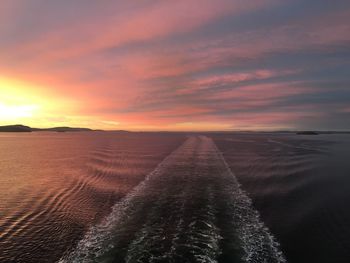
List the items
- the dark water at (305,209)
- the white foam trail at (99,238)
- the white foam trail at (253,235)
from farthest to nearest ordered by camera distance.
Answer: the dark water at (305,209), the white foam trail at (253,235), the white foam trail at (99,238)

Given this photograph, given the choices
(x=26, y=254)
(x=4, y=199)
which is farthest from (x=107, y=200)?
(x=26, y=254)

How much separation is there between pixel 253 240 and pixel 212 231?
178cm

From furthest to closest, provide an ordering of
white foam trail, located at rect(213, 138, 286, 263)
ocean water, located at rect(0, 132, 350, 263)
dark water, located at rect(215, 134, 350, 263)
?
dark water, located at rect(215, 134, 350, 263)
ocean water, located at rect(0, 132, 350, 263)
white foam trail, located at rect(213, 138, 286, 263)

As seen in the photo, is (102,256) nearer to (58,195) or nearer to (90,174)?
(58,195)

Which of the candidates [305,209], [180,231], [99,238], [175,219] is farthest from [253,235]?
[99,238]

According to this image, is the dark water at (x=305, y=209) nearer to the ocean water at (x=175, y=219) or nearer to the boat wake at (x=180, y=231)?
the ocean water at (x=175, y=219)

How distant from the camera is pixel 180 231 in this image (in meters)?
12.3

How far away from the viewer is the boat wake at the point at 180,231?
1005cm

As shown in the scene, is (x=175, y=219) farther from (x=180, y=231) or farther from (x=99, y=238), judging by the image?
(x=99, y=238)

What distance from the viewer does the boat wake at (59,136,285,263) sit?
10.0 m

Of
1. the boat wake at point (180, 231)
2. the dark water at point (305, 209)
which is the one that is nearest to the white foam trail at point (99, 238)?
the boat wake at point (180, 231)

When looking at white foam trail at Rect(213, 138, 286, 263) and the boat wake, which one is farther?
white foam trail at Rect(213, 138, 286, 263)

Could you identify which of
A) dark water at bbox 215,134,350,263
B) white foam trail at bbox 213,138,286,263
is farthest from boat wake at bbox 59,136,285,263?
dark water at bbox 215,134,350,263

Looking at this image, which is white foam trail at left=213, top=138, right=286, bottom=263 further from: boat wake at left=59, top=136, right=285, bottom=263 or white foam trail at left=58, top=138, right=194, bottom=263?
white foam trail at left=58, top=138, right=194, bottom=263
